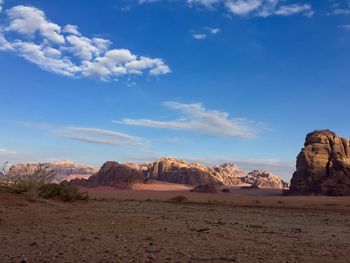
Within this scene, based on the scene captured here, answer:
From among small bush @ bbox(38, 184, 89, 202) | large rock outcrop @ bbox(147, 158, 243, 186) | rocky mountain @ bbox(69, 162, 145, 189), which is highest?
large rock outcrop @ bbox(147, 158, 243, 186)

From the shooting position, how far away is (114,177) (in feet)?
223

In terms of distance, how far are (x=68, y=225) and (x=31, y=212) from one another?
3.14m

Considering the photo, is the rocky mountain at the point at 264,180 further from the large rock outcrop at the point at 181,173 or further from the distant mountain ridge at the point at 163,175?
the large rock outcrop at the point at 181,173

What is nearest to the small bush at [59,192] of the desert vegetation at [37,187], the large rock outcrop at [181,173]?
the desert vegetation at [37,187]

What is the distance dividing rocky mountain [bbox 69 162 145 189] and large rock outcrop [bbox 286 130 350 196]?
2409 centimetres

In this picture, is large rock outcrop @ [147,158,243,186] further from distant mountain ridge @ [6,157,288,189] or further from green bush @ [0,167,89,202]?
green bush @ [0,167,89,202]

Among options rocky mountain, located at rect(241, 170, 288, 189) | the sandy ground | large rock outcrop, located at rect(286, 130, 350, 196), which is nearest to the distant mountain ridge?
rocky mountain, located at rect(241, 170, 288, 189)

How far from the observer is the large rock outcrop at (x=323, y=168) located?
50.8 m

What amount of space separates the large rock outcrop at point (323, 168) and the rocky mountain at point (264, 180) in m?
45.4

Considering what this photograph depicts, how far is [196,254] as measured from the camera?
754 centimetres

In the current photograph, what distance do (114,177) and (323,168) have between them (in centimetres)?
Answer: 3251

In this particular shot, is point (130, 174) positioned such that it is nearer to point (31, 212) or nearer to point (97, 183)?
point (97, 183)

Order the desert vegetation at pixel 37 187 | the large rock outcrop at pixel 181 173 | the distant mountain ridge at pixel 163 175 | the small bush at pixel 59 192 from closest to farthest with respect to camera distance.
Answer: the desert vegetation at pixel 37 187
the small bush at pixel 59 192
the distant mountain ridge at pixel 163 175
the large rock outcrop at pixel 181 173

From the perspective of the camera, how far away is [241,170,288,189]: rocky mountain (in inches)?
4259
